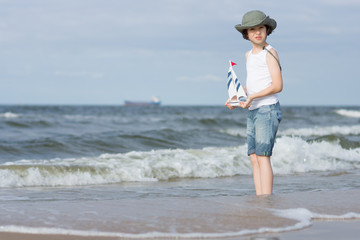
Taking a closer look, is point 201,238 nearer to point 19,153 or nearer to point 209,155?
point 209,155

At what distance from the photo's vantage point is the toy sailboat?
4.57 meters

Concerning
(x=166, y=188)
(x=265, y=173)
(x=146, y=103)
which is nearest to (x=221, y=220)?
(x=265, y=173)

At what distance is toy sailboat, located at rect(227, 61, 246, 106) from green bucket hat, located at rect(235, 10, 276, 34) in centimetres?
46

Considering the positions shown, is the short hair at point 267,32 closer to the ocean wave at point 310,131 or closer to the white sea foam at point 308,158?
the white sea foam at point 308,158

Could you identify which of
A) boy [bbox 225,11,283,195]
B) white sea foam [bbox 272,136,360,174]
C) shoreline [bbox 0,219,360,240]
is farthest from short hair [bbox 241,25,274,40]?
white sea foam [bbox 272,136,360,174]

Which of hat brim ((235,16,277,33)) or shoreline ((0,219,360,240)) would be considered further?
hat brim ((235,16,277,33))

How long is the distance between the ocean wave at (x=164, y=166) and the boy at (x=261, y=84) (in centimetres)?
338

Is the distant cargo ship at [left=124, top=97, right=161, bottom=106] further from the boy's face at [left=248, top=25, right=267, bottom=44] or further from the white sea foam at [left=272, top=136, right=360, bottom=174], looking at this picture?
the boy's face at [left=248, top=25, right=267, bottom=44]

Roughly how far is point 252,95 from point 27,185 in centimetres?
397

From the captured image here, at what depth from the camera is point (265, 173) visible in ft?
15.5

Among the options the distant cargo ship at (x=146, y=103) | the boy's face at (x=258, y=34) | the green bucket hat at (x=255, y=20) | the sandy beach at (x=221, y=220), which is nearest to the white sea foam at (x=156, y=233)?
the sandy beach at (x=221, y=220)

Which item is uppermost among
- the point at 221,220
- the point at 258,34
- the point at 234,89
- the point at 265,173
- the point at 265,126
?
the point at 258,34

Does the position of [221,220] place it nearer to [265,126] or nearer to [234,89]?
[265,126]

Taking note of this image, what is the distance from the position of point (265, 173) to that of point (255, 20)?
55.7 inches
